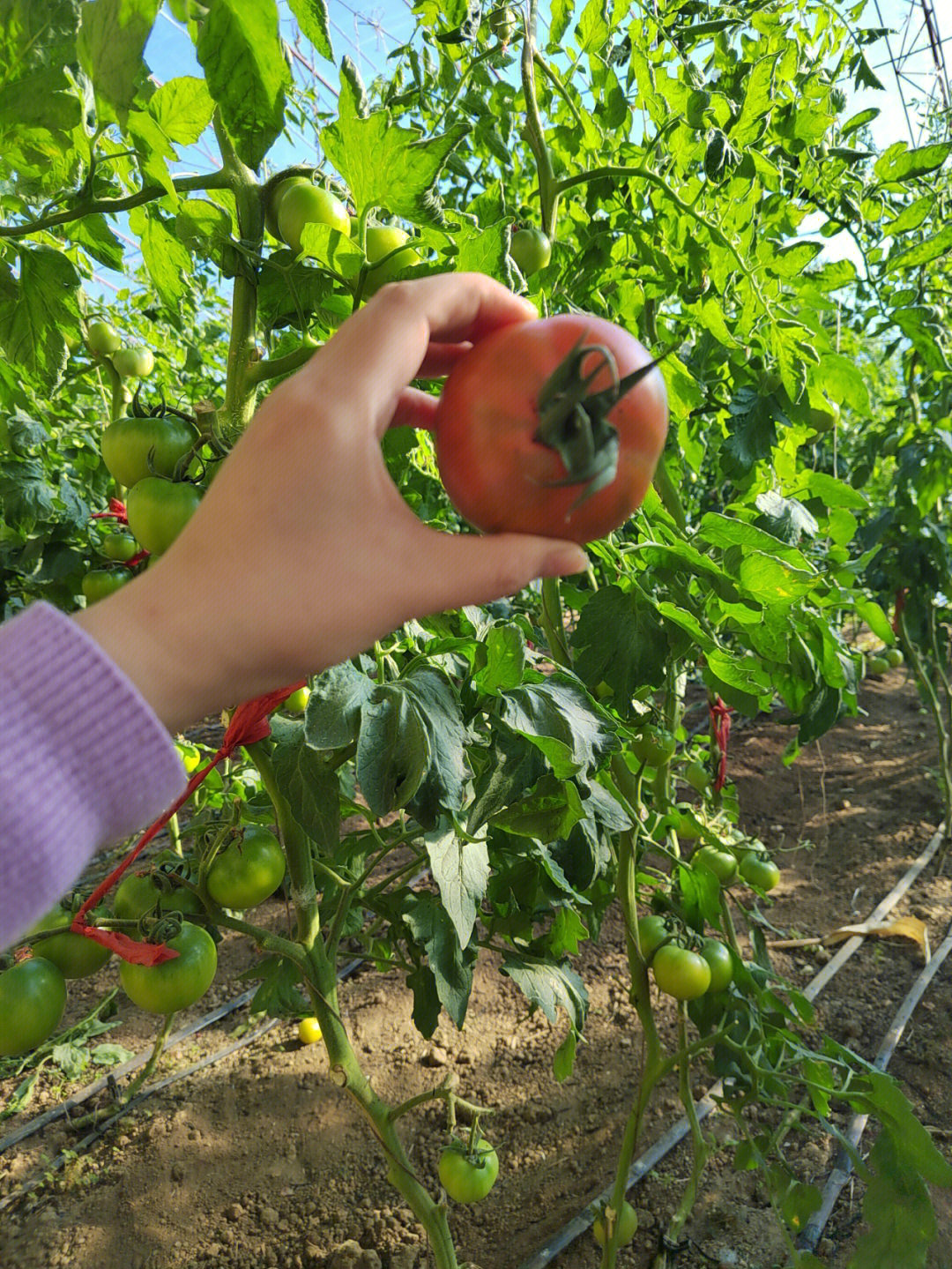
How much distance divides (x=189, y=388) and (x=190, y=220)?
244cm

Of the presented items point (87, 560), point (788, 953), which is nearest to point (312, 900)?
point (87, 560)

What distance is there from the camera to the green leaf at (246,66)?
1.89ft

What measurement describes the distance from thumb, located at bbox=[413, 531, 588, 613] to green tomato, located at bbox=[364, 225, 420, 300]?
32 centimetres

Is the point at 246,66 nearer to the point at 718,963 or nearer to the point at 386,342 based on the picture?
the point at 386,342

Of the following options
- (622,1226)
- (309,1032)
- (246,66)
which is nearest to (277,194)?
(246,66)

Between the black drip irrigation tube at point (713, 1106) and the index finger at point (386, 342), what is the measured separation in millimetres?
1476

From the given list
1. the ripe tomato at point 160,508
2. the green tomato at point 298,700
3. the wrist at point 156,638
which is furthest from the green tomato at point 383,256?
the green tomato at point 298,700

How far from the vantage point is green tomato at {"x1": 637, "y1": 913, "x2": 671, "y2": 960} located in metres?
1.51

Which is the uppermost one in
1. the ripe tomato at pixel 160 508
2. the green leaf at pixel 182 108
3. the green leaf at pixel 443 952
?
the green leaf at pixel 182 108

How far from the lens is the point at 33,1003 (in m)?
0.93

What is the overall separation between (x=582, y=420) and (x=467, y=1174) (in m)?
1.30

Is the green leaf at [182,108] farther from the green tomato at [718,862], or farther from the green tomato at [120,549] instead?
the green tomato at [718,862]

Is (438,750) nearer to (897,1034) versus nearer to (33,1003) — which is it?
(33,1003)

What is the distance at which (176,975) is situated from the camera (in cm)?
95
